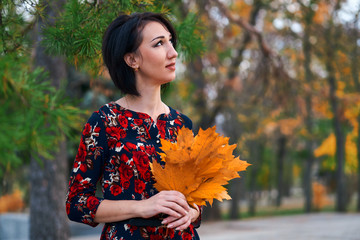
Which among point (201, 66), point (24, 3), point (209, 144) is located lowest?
point (209, 144)

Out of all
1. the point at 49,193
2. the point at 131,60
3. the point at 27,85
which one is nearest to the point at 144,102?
the point at 131,60

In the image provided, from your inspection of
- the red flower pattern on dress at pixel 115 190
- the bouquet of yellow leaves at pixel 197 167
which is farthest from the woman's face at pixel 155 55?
the red flower pattern on dress at pixel 115 190

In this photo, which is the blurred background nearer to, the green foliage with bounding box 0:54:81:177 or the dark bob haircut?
the green foliage with bounding box 0:54:81:177

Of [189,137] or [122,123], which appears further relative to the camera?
[122,123]

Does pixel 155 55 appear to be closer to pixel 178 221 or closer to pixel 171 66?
pixel 171 66

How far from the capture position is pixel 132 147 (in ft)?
6.06

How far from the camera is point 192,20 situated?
3039 millimetres

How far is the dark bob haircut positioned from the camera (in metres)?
1.95

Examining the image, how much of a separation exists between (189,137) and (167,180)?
19 centimetres

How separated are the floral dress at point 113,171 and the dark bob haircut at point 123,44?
161 mm

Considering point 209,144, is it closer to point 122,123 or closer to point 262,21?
point 122,123

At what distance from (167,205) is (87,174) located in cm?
34

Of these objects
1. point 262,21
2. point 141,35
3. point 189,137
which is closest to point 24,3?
point 141,35

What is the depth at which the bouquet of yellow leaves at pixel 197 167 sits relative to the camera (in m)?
1.69
